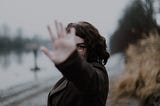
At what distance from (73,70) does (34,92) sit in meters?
13.1

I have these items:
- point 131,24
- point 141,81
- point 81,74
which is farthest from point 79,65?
point 131,24

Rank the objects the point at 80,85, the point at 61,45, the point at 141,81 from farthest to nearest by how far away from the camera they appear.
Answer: the point at 141,81
the point at 80,85
the point at 61,45

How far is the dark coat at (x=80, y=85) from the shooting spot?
334 centimetres

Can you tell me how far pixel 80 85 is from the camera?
136 inches

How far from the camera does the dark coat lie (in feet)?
Result: 11.0

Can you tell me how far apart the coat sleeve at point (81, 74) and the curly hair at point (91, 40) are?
0.25 metres

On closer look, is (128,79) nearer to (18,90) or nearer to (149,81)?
(149,81)

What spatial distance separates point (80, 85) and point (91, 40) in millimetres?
541

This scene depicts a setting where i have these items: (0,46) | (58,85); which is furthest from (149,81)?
(0,46)

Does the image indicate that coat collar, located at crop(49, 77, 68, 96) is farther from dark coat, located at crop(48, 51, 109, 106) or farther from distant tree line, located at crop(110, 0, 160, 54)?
distant tree line, located at crop(110, 0, 160, 54)

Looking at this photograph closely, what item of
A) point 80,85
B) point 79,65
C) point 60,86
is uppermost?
point 79,65

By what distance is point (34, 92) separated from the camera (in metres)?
16.3

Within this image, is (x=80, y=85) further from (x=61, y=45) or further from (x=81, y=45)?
(x=81, y=45)

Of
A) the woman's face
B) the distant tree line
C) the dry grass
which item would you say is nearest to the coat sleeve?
the woman's face
